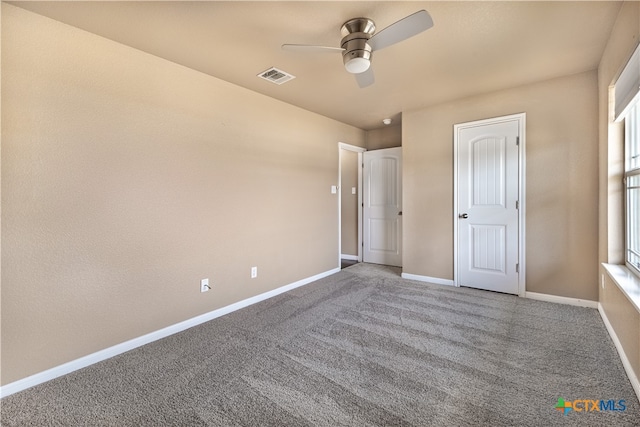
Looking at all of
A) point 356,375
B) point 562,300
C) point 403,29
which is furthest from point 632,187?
point 356,375

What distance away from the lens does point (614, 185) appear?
2379 mm

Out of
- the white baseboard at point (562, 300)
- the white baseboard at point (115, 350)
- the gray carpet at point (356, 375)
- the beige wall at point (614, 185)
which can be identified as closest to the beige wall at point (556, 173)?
the white baseboard at point (562, 300)

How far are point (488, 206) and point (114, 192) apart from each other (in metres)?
3.86

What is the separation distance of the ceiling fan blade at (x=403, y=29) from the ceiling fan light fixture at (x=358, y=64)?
0.38 ft

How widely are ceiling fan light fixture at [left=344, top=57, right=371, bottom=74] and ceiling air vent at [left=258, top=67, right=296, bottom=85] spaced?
1.00 metres

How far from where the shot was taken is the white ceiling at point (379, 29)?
5.96ft

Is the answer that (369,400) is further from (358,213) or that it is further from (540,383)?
(358,213)

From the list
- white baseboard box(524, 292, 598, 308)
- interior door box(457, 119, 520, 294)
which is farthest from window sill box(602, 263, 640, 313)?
interior door box(457, 119, 520, 294)

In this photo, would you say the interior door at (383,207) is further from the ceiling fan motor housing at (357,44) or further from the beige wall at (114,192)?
the ceiling fan motor housing at (357,44)

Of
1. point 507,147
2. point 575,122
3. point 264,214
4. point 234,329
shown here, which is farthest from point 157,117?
point 575,122

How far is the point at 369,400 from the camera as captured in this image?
161 cm

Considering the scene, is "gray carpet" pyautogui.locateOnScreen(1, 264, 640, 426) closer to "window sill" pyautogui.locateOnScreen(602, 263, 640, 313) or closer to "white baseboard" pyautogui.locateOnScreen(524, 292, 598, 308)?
"white baseboard" pyautogui.locateOnScreen(524, 292, 598, 308)

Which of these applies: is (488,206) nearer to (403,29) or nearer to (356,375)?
(403,29)

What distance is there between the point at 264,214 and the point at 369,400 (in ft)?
7.32
